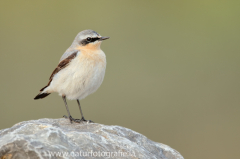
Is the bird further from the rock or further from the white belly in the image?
the rock

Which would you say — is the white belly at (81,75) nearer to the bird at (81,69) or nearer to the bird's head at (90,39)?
the bird at (81,69)

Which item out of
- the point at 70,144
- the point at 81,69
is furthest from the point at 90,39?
the point at 70,144

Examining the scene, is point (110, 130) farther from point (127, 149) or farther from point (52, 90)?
point (52, 90)

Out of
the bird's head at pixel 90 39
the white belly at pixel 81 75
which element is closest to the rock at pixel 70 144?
the white belly at pixel 81 75

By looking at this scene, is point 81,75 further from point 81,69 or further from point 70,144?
point 70,144

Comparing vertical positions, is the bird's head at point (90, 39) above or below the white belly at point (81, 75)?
above

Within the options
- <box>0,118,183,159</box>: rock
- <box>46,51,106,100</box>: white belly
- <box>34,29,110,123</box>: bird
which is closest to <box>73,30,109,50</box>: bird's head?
<box>34,29,110,123</box>: bird

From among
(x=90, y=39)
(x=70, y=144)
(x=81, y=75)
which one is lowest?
(x=70, y=144)
